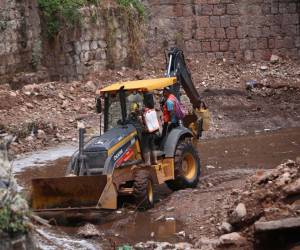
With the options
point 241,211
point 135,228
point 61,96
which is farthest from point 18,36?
point 241,211

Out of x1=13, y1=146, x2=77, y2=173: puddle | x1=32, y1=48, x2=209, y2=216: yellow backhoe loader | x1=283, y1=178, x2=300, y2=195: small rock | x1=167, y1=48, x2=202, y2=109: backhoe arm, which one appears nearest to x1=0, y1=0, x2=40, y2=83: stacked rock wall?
x1=13, y1=146, x2=77, y2=173: puddle

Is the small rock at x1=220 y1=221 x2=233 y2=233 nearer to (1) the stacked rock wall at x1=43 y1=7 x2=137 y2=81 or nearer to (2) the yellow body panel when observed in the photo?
(2) the yellow body panel

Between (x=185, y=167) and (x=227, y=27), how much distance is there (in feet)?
43.2

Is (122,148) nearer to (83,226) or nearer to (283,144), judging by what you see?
(83,226)

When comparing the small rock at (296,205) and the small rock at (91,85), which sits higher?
the small rock at (91,85)

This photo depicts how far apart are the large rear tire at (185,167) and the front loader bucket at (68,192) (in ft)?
6.47

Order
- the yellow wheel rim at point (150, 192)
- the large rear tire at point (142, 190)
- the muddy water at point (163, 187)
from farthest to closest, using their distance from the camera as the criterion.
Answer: the yellow wheel rim at point (150, 192) < the large rear tire at point (142, 190) < the muddy water at point (163, 187)

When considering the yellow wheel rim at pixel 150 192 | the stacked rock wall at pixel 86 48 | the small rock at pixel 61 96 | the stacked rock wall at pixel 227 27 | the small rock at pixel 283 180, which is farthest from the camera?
the stacked rock wall at pixel 227 27

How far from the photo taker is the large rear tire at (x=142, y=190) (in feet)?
35.2

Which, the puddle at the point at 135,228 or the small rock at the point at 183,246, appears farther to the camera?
the puddle at the point at 135,228

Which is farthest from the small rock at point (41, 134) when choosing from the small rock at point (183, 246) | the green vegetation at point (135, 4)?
the small rock at point (183, 246)

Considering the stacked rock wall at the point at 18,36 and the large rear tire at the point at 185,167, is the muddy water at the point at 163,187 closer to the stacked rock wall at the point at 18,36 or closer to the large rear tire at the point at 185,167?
the large rear tire at the point at 185,167

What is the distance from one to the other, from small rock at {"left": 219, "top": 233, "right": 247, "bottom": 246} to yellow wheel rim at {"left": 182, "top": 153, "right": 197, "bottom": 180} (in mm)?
3651

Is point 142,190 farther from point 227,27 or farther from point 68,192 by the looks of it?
point 227,27
